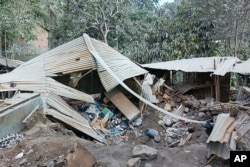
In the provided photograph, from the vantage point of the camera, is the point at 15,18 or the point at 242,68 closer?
the point at 242,68

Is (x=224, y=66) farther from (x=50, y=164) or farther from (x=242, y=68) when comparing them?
(x=50, y=164)

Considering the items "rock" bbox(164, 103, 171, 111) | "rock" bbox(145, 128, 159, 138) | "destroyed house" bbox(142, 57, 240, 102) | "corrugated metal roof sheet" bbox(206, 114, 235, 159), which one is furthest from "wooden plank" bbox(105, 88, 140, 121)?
"corrugated metal roof sheet" bbox(206, 114, 235, 159)

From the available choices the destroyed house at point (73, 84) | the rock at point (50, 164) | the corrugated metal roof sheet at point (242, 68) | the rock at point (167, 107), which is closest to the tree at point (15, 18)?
the destroyed house at point (73, 84)

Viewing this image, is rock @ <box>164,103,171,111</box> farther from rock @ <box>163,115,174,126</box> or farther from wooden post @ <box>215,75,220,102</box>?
wooden post @ <box>215,75,220,102</box>

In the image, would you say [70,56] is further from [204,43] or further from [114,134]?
[204,43]

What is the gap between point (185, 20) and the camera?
16.8 meters

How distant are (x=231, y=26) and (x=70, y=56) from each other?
1047 cm

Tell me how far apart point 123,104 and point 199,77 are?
4.90 m

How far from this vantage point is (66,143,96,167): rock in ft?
13.9

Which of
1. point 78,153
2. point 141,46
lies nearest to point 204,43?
point 141,46

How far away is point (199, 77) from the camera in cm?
1346

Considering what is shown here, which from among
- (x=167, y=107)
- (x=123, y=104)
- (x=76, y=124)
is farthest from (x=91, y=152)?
(x=167, y=107)

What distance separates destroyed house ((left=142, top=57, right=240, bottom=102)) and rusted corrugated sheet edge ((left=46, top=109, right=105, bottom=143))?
211 inches

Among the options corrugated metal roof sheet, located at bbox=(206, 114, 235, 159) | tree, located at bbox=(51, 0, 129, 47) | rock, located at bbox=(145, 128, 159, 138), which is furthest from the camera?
tree, located at bbox=(51, 0, 129, 47)
